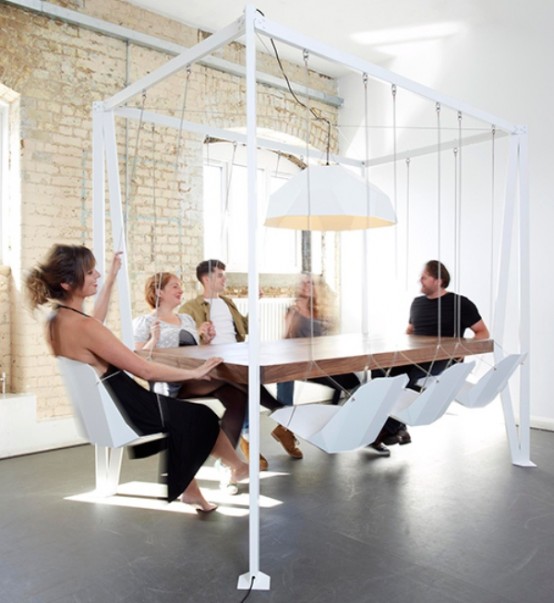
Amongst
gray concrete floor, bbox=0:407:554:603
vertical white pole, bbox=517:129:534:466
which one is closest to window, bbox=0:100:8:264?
gray concrete floor, bbox=0:407:554:603

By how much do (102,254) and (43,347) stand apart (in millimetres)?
1504

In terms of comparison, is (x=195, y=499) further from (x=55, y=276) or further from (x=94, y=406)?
(x=55, y=276)

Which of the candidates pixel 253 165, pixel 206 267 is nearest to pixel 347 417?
pixel 253 165

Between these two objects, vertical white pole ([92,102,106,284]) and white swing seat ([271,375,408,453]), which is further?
vertical white pole ([92,102,106,284])

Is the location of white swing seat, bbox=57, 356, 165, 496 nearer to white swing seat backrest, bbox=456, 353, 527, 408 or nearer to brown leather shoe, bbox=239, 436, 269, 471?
brown leather shoe, bbox=239, 436, 269, 471

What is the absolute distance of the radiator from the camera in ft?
21.0

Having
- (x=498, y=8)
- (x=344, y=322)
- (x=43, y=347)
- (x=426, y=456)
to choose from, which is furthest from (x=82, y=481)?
(x=498, y=8)

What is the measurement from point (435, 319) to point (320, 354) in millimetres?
1690

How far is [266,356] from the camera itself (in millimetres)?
3162

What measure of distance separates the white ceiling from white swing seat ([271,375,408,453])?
387 cm

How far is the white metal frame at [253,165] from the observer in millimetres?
2578

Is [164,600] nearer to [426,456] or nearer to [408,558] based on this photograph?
[408,558]

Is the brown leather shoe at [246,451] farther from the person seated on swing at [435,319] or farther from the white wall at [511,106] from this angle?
the white wall at [511,106]

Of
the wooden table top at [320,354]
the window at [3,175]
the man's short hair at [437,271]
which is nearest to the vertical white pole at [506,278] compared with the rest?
the wooden table top at [320,354]
